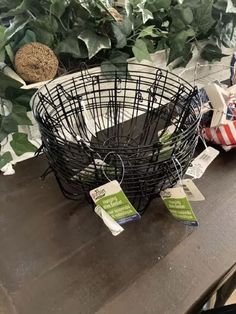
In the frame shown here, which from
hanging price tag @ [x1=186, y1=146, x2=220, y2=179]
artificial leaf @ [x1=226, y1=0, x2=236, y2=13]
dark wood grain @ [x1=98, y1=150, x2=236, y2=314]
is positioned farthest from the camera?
artificial leaf @ [x1=226, y1=0, x2=236, y2=13]

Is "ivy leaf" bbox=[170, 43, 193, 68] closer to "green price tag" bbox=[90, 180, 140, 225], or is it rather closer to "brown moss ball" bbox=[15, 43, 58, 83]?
"brown moss ball" bbox=[15, 43, 58, 83]

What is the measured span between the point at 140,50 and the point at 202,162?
31cm

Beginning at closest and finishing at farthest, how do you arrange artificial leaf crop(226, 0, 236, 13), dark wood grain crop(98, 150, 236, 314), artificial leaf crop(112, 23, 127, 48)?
1. dark wood grain crop(98, 150, 236, 314)
2. artificial leaf crop(112, 23, 127, 48)
3. artificial leaf crop(226, 0, 236, 13)

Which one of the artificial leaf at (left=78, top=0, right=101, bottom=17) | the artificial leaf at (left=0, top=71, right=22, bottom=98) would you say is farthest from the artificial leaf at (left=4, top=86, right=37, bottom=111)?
the artificial leaf at (left=78, top=0, right=101, bottom=17)

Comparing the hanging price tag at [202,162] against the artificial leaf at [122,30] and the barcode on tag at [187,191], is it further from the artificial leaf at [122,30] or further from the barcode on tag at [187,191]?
the artificial leaf at [122,30]

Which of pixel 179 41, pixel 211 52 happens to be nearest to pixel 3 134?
pixel 179 41

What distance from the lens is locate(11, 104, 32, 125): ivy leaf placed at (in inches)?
25.8

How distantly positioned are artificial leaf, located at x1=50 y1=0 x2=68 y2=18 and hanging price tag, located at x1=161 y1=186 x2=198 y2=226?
472 mm

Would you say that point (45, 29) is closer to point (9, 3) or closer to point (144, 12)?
point (9, 3)

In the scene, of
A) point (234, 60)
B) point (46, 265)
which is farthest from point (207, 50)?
point (46, 265)

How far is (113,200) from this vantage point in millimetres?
454

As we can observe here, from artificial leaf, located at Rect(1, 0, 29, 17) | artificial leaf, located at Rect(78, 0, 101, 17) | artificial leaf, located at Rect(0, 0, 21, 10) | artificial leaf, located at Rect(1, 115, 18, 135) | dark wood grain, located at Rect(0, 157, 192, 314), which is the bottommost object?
dark wood grain, located at Rect(0, 157, 192, 314)

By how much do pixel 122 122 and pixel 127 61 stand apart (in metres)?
0.15

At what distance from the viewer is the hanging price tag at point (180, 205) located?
0.48 m
